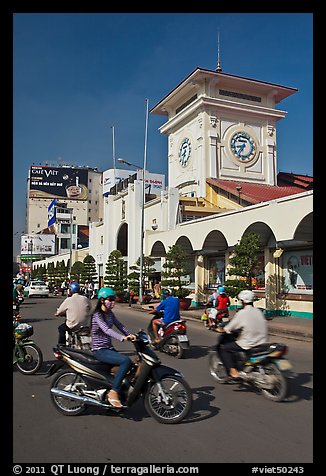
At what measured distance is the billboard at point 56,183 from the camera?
110m

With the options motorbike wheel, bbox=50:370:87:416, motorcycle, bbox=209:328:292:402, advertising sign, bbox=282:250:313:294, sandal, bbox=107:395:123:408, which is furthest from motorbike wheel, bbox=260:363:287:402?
advertising sign, bbox=282:250:313:294

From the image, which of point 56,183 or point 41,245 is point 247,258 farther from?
point 56,183

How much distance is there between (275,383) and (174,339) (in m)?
4.05

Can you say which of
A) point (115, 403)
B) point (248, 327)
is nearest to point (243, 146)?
point (248, 327)

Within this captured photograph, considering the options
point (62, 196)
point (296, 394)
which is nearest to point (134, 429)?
point (296, 394)

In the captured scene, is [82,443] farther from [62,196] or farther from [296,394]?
[62,196]

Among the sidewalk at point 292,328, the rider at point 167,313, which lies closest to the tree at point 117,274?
the sidewalk at point 292,328

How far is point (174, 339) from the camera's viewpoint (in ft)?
33.6

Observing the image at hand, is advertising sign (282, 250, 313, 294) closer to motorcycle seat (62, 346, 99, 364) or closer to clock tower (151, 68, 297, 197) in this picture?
motorcycle seat (62, 346, 99, 364)

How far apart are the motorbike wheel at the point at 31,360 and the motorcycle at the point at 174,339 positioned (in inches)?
122

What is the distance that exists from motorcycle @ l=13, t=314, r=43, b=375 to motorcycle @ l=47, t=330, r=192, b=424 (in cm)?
274

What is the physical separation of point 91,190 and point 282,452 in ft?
377

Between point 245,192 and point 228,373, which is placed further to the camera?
point 245,192

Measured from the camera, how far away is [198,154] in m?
43.2
